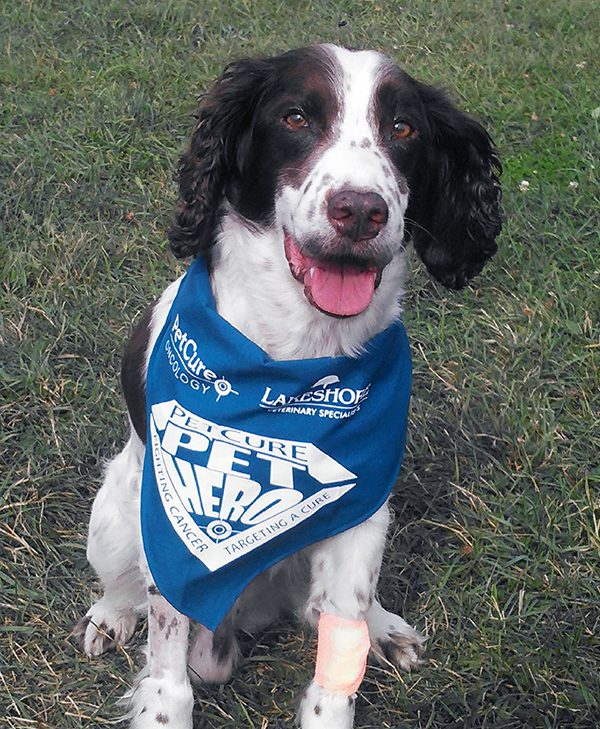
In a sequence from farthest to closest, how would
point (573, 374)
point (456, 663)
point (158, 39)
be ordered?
point (158, 39) < point (573, 374) < point (456, 663)

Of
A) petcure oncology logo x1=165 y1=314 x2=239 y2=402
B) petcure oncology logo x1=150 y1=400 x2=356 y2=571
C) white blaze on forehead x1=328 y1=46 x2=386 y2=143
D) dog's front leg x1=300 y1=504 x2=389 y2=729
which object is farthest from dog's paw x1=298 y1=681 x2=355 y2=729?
white blaze on forehead x1=328 y1=46 x2=386 y2=143

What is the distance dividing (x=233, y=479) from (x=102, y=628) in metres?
0.79

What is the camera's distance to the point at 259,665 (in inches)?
133

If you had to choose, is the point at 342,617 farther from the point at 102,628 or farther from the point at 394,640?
the point at 102,628

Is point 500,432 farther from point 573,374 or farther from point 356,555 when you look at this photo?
point 356,555

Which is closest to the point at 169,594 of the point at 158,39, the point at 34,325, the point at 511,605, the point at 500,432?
the point at 511,605

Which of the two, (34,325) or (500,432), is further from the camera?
(34,325)

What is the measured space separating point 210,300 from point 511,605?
1.34 meters

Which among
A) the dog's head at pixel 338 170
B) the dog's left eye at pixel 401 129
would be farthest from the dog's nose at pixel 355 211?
the dog's left eye at pixel 401 129

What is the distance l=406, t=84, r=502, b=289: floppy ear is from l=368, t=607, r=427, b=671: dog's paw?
1097 millimetres

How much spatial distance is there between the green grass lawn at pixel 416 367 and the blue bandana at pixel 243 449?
495 mm

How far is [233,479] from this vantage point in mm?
2963

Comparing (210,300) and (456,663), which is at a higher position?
(210,300)

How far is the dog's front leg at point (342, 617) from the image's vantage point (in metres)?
2.95
